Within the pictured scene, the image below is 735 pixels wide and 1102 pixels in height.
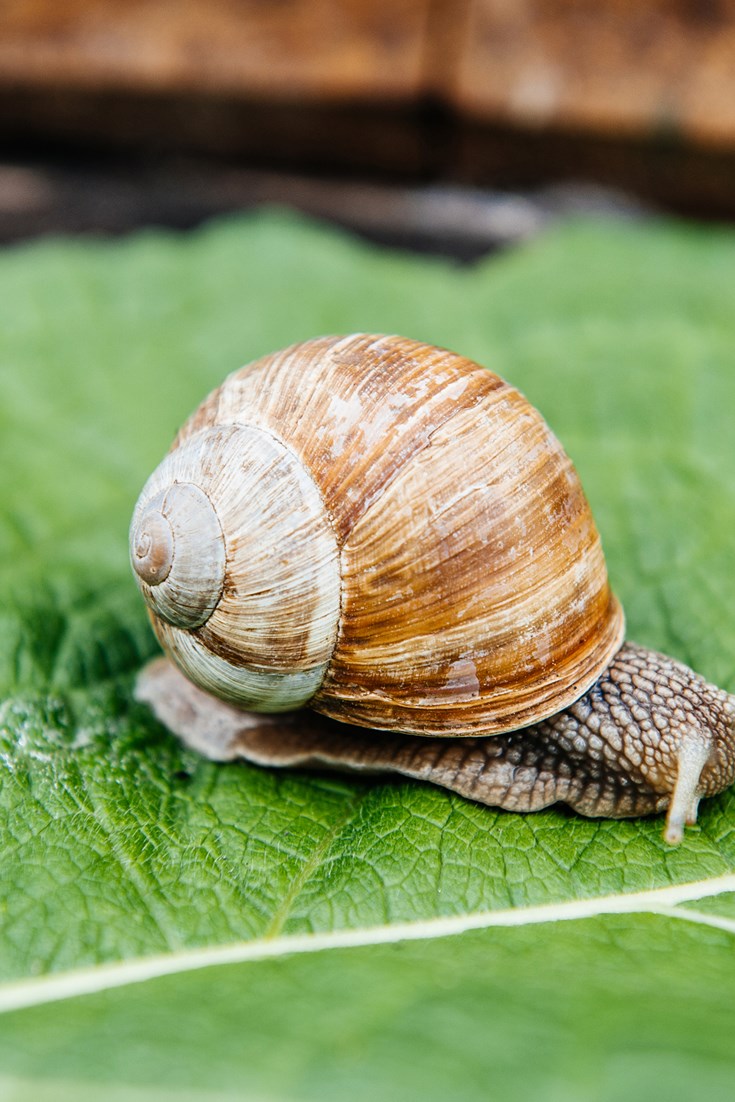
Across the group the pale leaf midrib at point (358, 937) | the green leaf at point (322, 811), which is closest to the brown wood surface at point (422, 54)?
the green leaf at point (322, 811)

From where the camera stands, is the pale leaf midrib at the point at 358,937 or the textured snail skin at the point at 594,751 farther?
the textured snail skin at the point at 594,751

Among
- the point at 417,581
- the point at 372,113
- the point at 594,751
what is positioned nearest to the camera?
the point at 417,581

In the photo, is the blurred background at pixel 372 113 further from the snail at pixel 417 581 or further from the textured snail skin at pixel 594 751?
the textured snail skin at pixel 594 751

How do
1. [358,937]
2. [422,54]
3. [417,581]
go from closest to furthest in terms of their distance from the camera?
[358,937] < [417,581] < [422,54]

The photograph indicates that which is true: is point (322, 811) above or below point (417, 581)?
below

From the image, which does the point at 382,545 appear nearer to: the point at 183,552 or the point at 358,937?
the point at 183,552

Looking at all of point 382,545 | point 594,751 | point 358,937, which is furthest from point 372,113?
point 358,937
